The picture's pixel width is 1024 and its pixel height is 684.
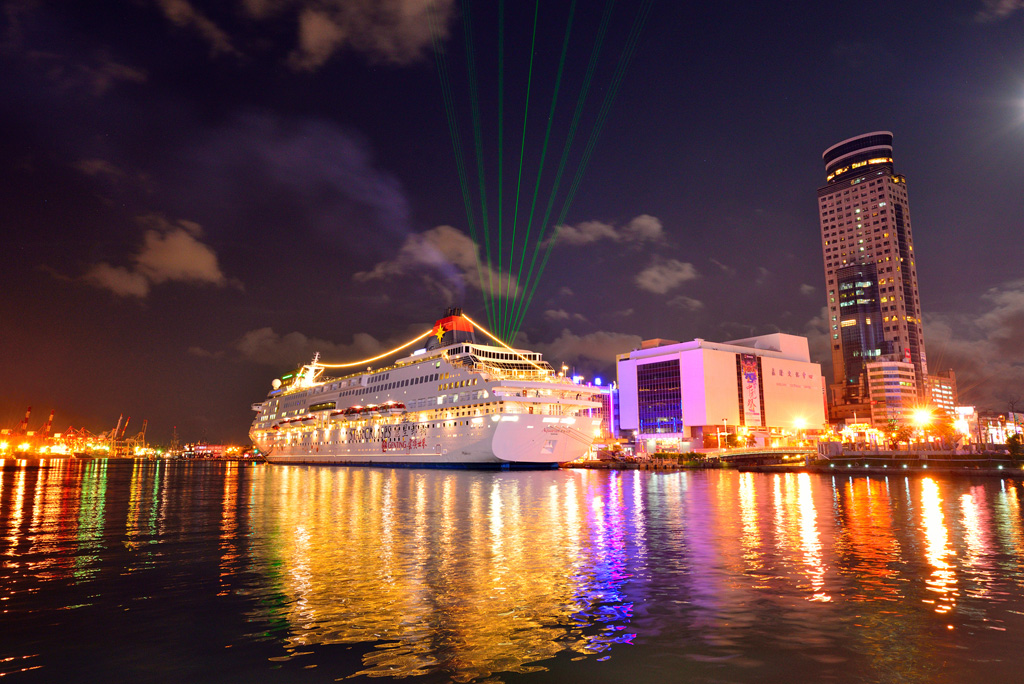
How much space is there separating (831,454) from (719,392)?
58700 mm

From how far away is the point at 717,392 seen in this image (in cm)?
15000

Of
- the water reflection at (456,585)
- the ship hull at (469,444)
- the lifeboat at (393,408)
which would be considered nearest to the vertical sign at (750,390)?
the ship hull at (469,444)

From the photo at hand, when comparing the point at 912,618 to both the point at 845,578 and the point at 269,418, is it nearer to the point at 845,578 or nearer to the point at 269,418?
the point at 845,578

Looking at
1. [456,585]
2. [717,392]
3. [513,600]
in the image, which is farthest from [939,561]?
[717,392]

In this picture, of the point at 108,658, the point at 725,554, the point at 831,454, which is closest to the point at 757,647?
the point at 725,554

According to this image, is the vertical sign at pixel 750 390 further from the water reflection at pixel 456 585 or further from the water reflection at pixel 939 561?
the water reflection at pixel 456 585

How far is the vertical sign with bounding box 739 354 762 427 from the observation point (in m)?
156

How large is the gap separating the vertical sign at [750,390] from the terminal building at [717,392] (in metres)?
0.26

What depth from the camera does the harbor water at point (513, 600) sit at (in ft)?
31.7

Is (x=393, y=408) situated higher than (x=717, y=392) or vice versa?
(x=717, y=392)

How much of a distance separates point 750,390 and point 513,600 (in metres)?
157

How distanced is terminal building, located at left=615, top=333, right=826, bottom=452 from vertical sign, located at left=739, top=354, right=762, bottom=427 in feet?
0.85

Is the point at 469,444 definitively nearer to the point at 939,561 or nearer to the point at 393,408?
the point at 393,408

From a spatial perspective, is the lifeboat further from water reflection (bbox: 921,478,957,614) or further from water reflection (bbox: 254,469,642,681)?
water reflection (bbox: 921,478,957,614)
